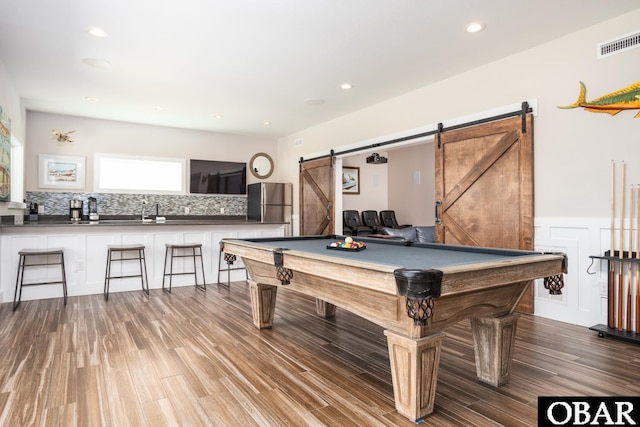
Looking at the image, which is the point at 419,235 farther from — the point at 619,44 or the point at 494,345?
the point at 494,345

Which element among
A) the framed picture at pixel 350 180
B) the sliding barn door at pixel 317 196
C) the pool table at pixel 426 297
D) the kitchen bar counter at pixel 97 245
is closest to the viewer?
the pool table at pixel 426 297

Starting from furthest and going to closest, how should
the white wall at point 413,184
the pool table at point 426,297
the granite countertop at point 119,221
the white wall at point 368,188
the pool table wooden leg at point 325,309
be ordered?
the white wall at point 368,188, the white wall at point 413,184, the granite countertop at point 119,221, the pool table wooden leg at point 325,309, the pool table at point 426,297

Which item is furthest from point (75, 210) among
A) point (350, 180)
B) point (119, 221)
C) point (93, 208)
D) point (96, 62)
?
point (350, 180)

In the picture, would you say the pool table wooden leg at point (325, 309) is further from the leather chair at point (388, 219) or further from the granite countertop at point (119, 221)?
the leather chair at point (388, 219)

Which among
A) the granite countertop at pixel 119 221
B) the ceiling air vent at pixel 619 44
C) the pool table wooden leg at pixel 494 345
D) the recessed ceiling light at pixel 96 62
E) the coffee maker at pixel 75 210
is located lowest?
the pool table wooden leg at pixel 494 345

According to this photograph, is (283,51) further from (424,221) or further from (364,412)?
(424,221)

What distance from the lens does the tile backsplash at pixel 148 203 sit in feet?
20.7

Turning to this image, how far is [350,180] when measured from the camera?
947 centimetres

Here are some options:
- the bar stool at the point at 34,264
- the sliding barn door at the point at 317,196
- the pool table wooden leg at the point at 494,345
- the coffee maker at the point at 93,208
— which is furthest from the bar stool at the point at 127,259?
the pool table wooden leg at the point at 494,345

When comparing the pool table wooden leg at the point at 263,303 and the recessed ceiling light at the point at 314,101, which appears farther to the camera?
the recessed ceiling light at the point at 314,101

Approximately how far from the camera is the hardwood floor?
6.39ft

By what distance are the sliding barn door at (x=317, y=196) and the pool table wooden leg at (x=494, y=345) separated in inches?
176

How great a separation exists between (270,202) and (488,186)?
4.38 m

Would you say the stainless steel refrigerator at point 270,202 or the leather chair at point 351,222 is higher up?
the stainless steel refrigerator at point 270,202
